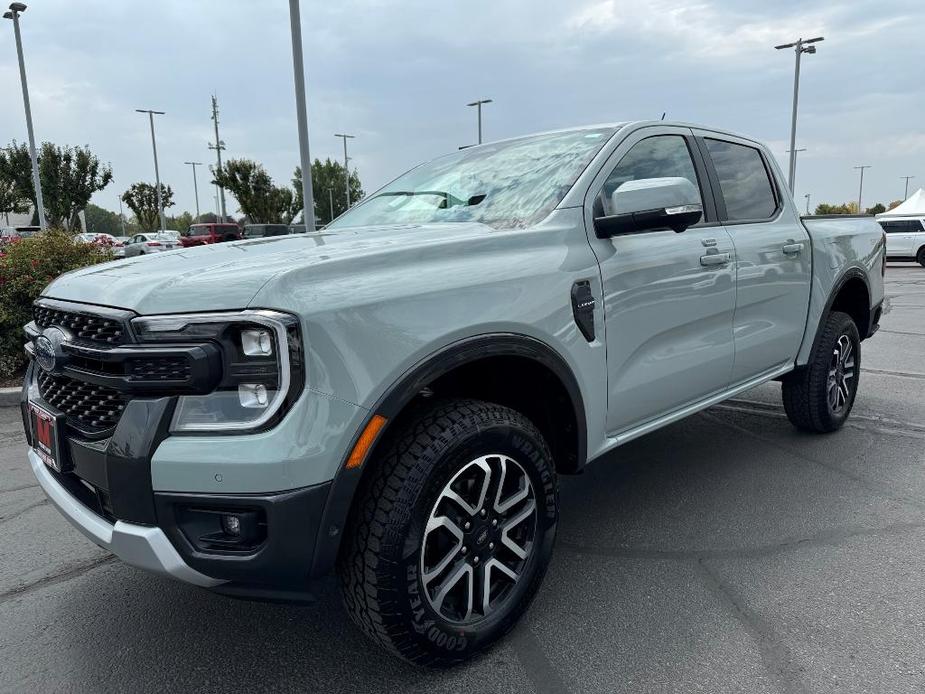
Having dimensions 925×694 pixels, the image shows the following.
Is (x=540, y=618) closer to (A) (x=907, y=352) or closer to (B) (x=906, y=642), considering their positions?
(B) (x=906, y=642)

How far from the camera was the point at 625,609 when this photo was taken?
2.61 meters

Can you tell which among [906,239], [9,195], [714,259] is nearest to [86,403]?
[714,259]

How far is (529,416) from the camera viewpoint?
2738 mm

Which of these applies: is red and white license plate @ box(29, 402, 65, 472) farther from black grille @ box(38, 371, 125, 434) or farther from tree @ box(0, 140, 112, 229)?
tree @ box(0, 140, 112, 229)

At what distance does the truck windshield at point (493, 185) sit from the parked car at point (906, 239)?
76.6 feet

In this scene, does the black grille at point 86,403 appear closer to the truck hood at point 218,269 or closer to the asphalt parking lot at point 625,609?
the truck hood at point 218,269

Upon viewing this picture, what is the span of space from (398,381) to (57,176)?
133ft

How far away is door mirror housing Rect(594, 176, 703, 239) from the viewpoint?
2.62 metres

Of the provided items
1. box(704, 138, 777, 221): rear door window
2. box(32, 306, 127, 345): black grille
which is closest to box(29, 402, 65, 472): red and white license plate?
box(32, 306, 127, 345): black grille

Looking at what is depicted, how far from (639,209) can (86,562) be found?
278 cm

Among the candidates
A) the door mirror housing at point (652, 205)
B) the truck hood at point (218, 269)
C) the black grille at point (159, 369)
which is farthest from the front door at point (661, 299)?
the black grille at point (159, 369)

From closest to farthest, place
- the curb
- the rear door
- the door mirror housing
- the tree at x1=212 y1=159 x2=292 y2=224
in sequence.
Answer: the door mirror housing < the rear door < the curb < the tree at x1=212 y1=159 x2=292 y2=224

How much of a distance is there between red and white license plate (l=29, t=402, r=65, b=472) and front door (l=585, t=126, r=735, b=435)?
74.3 inches

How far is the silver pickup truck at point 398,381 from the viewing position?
5.97ft
